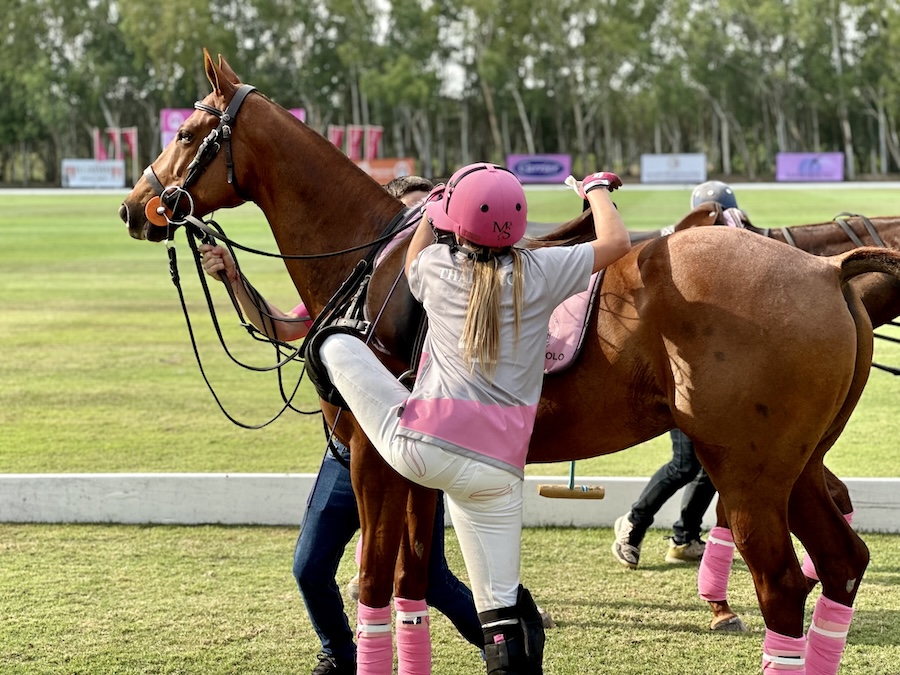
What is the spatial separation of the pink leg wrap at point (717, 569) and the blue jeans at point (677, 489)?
0.61 meters

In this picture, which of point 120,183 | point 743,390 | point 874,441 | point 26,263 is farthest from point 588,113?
point 743,390

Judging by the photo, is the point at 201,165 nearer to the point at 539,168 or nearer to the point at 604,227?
the point at 604,227

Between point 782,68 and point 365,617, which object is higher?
point 782,68

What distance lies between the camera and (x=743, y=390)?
3.48 metres

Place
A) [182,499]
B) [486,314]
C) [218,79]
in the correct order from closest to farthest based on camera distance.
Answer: [486,314], [218,79], [182,499]

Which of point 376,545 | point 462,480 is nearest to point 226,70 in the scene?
point 376,545

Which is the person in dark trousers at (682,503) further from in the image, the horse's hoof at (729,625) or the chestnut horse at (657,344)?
the chestnut horse at (657,344)

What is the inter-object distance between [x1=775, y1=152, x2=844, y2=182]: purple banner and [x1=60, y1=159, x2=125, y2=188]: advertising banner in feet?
120

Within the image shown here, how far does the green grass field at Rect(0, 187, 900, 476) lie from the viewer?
25.6 feet

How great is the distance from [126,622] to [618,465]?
401 centimetres

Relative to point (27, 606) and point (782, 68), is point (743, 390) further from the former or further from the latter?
point (782, 68)

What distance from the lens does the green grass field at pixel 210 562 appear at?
4.57 m

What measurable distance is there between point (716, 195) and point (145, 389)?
6.33 m

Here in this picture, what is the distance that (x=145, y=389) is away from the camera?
1033 cm
